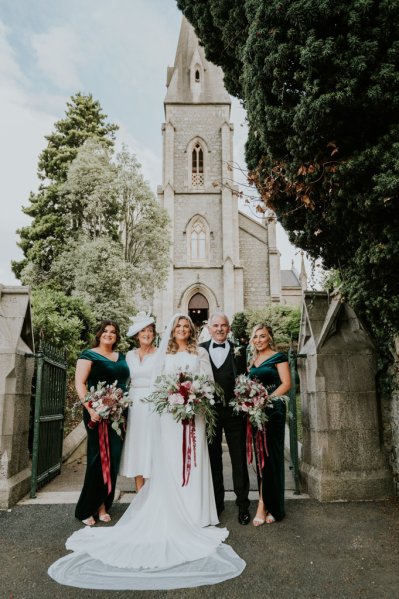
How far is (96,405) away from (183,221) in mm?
23599

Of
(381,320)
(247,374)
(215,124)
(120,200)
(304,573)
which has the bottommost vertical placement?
(304,573)

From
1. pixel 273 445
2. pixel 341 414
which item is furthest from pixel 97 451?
pixel 341 414

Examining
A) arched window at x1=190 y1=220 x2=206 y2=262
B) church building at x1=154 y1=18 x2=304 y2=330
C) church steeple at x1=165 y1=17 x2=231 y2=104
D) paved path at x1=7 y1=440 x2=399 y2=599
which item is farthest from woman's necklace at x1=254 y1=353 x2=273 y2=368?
church steeple at x1=165 y1=17 x2=231 y2=104

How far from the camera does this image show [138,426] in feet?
15.3

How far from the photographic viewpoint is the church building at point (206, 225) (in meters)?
26.3

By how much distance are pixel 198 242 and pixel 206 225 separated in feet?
4.04

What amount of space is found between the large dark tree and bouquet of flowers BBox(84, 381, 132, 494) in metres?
2.78

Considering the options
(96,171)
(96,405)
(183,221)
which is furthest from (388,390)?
(183,221)

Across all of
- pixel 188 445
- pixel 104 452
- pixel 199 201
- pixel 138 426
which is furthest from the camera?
pixel 199 201

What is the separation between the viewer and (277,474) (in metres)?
4.39

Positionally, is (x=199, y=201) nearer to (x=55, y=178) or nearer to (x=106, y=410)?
(x=55, y=178)

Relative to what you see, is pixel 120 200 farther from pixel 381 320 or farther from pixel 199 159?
pixel 381 320

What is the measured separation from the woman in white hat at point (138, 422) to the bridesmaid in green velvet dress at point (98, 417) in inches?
3.7

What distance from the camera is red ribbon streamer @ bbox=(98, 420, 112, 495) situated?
14.4 feet
